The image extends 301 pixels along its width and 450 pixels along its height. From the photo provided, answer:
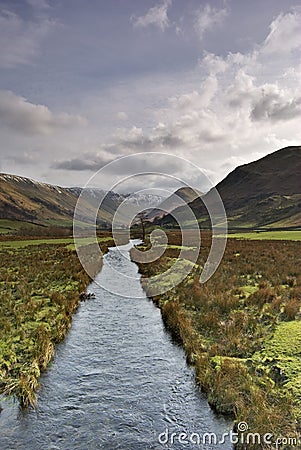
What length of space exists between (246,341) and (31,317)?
404 inches

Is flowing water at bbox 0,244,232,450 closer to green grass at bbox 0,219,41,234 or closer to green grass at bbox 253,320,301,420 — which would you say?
green grass at bbox 253,320,301,420

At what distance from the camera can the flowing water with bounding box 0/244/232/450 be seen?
27.6ft

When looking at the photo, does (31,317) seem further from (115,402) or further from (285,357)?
(285,357)

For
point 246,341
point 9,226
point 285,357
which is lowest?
point 285,357

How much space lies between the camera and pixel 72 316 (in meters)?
18.8

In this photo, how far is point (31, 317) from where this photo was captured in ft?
56.3

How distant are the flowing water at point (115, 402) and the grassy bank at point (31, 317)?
520 millimetres

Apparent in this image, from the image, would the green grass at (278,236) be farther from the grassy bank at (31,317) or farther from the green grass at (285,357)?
the green grass at (285,357)

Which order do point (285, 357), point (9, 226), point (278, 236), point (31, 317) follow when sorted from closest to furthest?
point (285, 357), point (31, 317), point (278, 236), point (9, 226)

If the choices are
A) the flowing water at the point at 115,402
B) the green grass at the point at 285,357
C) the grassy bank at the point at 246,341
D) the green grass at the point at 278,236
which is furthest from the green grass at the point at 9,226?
the green grass at the point at 285,357

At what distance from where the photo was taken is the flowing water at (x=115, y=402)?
842cm

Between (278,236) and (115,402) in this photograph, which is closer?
(115,402)

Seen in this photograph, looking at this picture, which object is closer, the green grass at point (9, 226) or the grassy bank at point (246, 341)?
the grassy bank at point (246, 341)

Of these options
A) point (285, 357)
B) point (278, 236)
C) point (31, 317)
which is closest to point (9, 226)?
point (278, 236)
